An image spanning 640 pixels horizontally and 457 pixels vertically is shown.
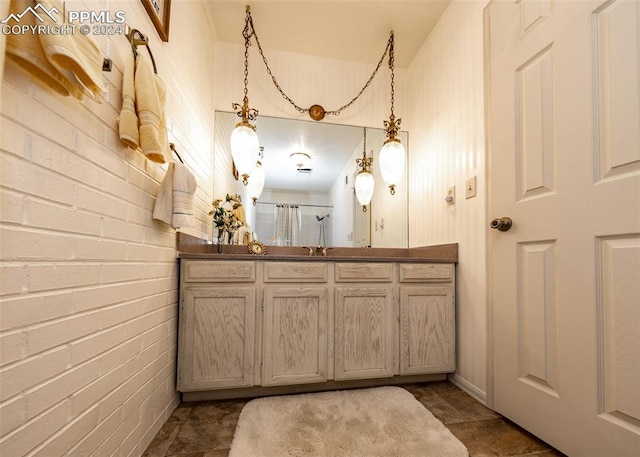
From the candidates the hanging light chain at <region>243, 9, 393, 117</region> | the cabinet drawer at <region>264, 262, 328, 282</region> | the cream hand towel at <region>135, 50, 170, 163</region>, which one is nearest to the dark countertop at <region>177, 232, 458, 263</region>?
the cabinet drawer at <region>264, 262, 328, 282</region>

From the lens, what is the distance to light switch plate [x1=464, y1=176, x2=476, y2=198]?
169 centimetres

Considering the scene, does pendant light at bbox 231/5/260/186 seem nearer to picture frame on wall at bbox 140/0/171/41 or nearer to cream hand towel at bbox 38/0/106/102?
picture frame on wall at bbox 140/0/171/41

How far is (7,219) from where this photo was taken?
59 centimetres

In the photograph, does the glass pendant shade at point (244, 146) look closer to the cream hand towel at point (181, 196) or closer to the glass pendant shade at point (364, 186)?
the cream hand towel at point (181, 196)

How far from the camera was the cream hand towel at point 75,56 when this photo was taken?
58 cm

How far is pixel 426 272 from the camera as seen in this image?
72.7 inches

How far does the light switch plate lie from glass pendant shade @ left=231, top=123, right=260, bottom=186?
4.63ft

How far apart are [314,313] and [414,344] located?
2.23 feet

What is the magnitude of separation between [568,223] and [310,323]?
1.32 metres

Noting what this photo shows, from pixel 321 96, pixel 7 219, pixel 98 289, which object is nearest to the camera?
pixel 7 219

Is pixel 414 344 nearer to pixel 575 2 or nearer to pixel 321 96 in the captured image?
pixel 575 2

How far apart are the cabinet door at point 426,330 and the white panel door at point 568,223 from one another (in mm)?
341

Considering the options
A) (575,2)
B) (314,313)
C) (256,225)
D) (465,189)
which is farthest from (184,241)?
(575,2)

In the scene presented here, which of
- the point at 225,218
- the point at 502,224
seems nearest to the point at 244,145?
the point at 225,218
